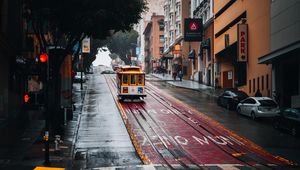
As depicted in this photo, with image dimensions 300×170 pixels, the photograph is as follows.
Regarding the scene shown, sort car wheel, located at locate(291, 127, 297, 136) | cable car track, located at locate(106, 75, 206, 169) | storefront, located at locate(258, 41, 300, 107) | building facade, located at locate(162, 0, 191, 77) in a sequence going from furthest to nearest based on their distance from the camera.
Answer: building facade, located at locate(162, 0, 191, 77)
storefront, located at locate(258, 41, 300, 107)
car wheel, located at locate(291, 127, 297, 136)
cable car track, located at locate(106, 75, 206, 169)

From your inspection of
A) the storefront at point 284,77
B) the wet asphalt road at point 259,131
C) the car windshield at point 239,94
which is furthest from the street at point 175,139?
the storefront at point 284,77

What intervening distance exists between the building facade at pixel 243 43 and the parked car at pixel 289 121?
45.9 ft

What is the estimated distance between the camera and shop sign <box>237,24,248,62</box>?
4847cm

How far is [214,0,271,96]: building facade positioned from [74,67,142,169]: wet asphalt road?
1522 centimetres

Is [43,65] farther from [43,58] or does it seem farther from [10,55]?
[10,55]

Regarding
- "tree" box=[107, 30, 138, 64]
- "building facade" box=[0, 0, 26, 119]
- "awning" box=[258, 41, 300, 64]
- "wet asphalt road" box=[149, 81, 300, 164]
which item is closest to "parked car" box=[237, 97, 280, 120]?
"wet asphalt road" box=[149, 81, 300, 164]

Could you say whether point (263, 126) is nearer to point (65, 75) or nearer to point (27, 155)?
point (65, 75)

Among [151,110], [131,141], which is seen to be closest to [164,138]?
[131,141]

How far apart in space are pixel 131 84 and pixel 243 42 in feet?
44.1

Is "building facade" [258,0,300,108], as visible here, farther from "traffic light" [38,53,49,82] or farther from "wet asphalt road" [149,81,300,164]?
"traffic light" [38,53,49,82]

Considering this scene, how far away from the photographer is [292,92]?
3862 cm

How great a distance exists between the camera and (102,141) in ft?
78.8

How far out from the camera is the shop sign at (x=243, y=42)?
4847 centimetres

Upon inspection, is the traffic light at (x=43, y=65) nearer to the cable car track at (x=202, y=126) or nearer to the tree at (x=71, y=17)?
the tree at (x=71, y=17)
